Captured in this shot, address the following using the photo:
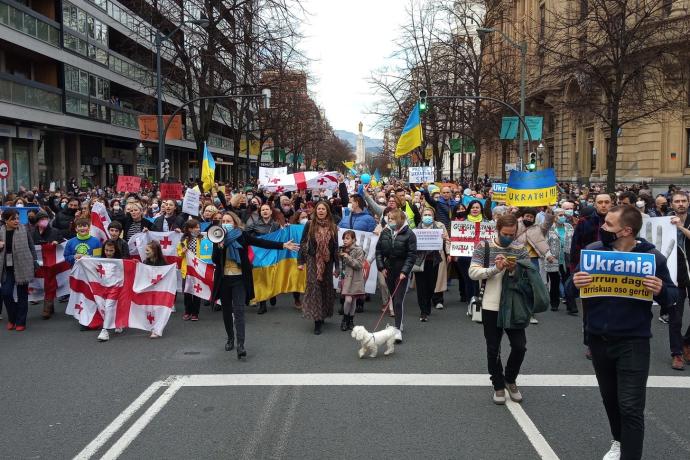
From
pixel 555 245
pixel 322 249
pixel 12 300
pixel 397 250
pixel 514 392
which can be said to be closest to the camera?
pixel 514 392

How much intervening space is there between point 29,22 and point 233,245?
88.0 feet

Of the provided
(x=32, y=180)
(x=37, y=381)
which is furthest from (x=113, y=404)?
(x=32, y=180)

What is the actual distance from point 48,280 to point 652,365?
879 cm

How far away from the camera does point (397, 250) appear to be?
8266mm

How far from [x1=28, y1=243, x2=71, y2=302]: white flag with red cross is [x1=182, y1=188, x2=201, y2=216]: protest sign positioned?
234 cm

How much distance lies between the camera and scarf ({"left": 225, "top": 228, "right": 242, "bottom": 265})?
733 cm

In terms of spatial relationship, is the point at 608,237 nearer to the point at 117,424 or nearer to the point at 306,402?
the point at 306,402

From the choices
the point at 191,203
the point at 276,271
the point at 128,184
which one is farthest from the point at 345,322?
the point at 128,184

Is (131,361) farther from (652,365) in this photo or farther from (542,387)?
(652,365)

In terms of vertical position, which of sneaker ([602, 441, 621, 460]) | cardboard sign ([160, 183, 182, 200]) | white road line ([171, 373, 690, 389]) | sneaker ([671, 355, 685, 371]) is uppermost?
cardboard sign ([160, 183, 182, 200])

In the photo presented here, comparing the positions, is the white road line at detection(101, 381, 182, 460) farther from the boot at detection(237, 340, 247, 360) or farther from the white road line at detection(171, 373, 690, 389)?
the boot at detection(237, 340, 247, 360)

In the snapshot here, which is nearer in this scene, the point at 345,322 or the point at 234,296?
the point at 234,296

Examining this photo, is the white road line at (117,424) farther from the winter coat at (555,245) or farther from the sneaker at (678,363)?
the winter coat at (555,245)

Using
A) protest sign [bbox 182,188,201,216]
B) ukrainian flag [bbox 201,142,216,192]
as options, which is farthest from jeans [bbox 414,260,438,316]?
ukrainian flag [bbox 201,142,216,192]
